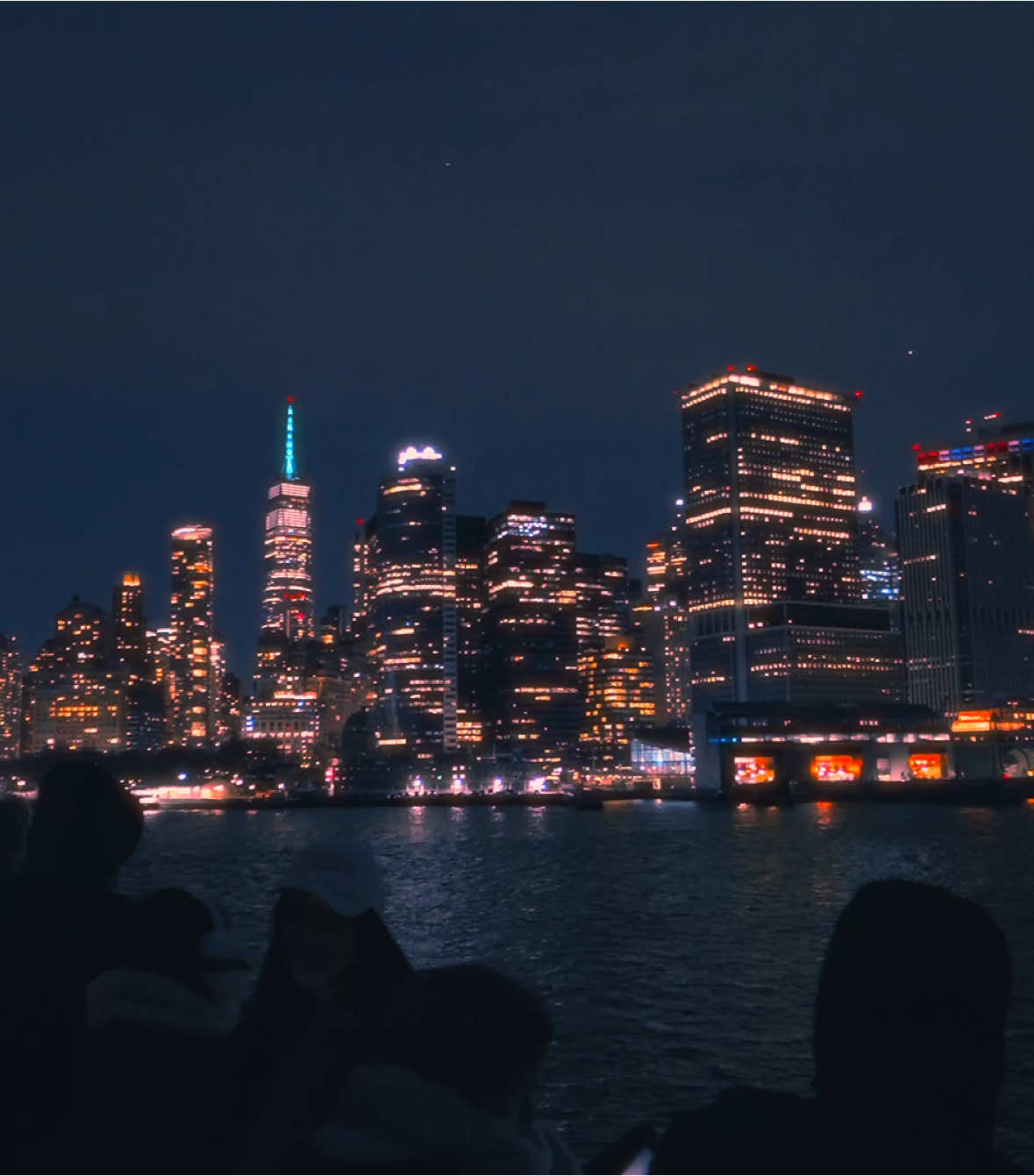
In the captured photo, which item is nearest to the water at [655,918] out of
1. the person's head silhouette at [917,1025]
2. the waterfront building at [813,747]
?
the person's head silhouette at [917,1025]

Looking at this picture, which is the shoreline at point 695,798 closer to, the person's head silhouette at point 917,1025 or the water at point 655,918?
the water at point 655,918

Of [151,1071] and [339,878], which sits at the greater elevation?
[339,878]

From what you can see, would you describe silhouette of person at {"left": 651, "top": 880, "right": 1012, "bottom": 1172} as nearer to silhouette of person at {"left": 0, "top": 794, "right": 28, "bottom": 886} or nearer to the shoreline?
silhouette of person at {"left": 0, "top": 794, "right": 28, "bottom": 886}

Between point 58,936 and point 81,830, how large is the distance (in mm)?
377

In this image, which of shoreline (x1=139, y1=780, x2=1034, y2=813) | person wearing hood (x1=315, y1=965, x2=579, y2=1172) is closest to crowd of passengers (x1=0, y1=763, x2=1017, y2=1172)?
person wearing hood (x1=315, y1=965, x2=579, y2=1172)

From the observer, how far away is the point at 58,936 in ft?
12.0

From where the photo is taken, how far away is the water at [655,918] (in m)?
17.8

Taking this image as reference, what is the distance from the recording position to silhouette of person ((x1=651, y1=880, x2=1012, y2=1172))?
99.0 inches

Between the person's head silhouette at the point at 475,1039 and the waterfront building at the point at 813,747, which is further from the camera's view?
the waterfront building at the point at 813,747

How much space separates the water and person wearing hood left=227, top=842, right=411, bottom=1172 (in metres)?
0.45

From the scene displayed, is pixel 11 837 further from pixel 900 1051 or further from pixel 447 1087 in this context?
pixel 900 1051

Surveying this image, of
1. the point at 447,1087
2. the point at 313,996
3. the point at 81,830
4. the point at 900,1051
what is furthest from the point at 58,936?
the point at 900,1051

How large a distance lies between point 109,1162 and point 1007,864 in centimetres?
6141

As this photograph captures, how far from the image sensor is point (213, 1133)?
3205 millimetres
